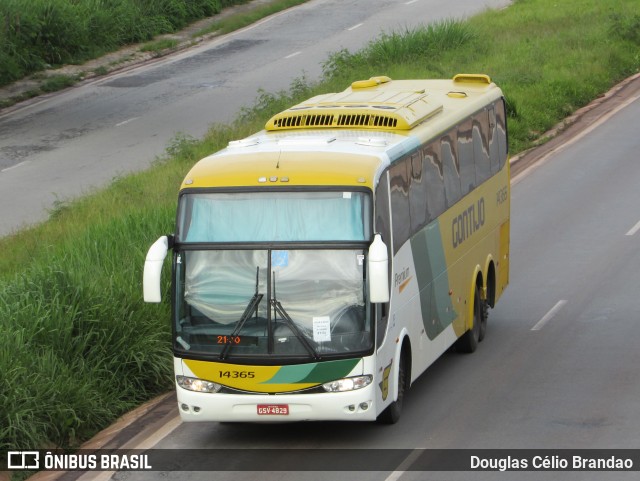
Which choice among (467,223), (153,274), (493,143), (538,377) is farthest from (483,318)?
(153,274)

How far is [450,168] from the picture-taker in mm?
17281

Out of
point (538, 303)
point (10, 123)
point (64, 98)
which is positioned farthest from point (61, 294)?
point (64, 98)

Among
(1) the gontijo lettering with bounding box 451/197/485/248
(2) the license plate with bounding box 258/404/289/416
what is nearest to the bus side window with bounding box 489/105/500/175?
(1) the gontijo lettering with bounding box 451/197/485/248

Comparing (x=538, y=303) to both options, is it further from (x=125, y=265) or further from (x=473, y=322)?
(x=125, y=265)

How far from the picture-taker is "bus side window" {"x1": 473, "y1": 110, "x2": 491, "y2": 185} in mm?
18594

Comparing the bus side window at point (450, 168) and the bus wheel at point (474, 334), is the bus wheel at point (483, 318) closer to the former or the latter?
the bus wheel at point (474, 334)

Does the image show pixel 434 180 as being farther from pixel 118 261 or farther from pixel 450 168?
pixel 118 261

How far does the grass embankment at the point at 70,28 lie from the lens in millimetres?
40156

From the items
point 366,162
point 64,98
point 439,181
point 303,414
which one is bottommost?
point 64,98

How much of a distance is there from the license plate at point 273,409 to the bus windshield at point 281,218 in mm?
1645

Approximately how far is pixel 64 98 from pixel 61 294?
78.5 ft

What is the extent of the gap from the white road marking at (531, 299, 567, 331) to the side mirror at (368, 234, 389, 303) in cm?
646

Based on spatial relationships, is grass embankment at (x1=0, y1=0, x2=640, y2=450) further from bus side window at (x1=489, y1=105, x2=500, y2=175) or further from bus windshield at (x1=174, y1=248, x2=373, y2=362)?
bus side window at (x1=489, y1=105, x2=500, y2=175)

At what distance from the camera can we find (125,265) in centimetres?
→ 1803
